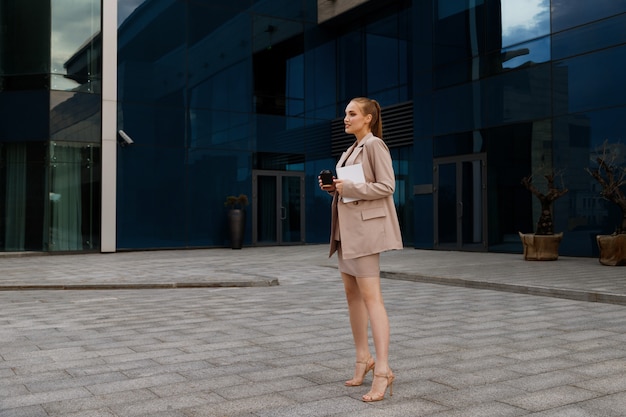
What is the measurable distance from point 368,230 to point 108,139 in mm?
16255

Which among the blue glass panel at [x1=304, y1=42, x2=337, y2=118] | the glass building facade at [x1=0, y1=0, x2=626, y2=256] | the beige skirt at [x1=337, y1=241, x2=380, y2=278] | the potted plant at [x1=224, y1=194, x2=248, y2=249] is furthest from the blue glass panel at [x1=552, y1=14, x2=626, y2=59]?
the beige skirt at [x1=337, y1=241, x2=380, y2=278]

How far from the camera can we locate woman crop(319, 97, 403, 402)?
12.2 feet

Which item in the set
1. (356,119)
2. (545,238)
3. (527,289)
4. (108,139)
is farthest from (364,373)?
(108,139)

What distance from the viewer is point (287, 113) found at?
22.3 metres

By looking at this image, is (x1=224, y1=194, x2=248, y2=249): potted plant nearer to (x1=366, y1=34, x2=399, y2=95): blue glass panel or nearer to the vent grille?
the vent grille

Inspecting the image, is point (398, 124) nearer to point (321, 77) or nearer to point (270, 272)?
point (321, 77)

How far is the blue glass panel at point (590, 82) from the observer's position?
14.2 meters

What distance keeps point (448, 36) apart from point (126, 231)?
1085cm

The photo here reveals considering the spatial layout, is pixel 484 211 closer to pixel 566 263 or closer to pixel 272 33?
pixel 566 263

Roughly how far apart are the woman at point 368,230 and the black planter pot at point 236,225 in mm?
16397

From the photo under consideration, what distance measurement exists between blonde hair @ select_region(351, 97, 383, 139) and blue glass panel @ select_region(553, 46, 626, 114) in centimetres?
1193

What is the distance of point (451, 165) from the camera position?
Result: 18156mm

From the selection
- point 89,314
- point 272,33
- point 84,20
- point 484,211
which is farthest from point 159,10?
point 89,314

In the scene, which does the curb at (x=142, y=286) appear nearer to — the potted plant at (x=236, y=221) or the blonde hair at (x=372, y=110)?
the blonde hair at (x=372, y=110)
